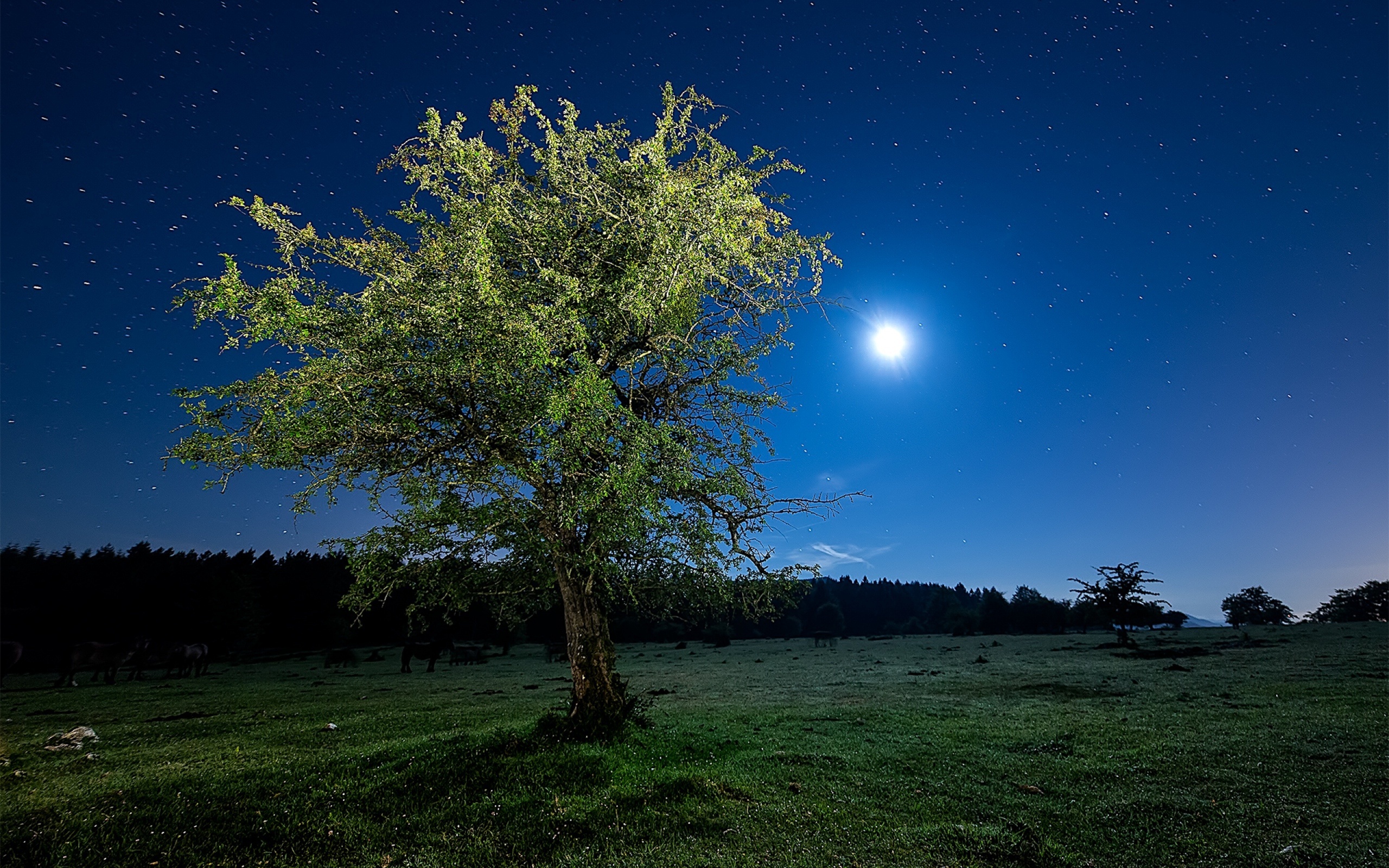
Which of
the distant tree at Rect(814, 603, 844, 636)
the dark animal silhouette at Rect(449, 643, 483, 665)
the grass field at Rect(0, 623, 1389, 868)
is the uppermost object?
the grass field at Rect(0, 623, 1389, 868)

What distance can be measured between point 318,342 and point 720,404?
35.6 feet

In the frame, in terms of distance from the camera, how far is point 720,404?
1752 cm

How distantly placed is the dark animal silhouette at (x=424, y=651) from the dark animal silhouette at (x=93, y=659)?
1820 centimetres

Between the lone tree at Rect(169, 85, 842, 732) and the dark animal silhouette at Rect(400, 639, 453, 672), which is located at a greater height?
the lone tree at Rect(169, 85, 842, 732)

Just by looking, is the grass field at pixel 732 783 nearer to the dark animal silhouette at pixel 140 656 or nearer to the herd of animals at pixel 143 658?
the herd of animals at pixel 143 658

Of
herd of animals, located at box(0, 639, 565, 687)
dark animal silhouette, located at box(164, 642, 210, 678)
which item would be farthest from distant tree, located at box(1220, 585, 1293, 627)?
dark animal silhouette, located at box(164, 642, 210, 678)

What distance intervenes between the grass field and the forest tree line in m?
36.1

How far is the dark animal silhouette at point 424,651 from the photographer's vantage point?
4869 centimetres

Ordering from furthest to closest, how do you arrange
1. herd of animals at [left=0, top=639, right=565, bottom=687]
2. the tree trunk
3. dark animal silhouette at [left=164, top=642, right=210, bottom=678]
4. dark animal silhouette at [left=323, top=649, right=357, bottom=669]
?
dark animal silhouette at [left=323, top=649, right=357, bottom=669], dark animal silhouette at [left=164, top=642, right=210, bottom=678], herd of animals at [left=0, top=639, right=565, bottom=687], the tree trunk

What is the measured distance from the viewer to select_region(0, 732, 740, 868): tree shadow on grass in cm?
863

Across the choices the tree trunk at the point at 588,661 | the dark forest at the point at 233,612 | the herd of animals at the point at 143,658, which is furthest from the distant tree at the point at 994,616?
the tree trunk at the point at 588,661

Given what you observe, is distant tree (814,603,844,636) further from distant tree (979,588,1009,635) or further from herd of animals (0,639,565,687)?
herd of animals (0,639,565,687)

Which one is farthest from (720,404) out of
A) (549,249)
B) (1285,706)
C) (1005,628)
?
(1005,628)

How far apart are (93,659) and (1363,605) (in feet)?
544
